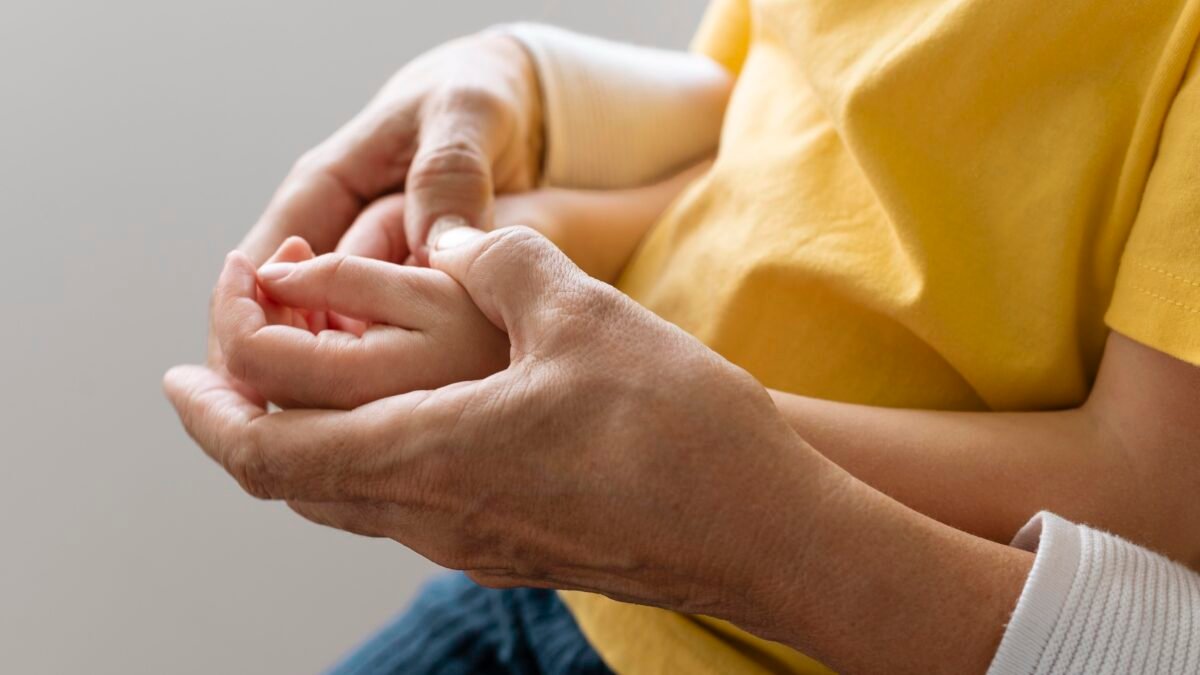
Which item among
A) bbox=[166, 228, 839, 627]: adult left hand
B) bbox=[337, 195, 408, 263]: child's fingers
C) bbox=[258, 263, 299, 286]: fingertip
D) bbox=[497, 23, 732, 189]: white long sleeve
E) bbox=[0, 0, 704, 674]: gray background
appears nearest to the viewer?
bbox=[166, 228, 839, 627]: adult left hand

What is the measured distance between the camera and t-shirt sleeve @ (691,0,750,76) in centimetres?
80

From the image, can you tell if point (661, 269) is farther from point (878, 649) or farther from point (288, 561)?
point (288, 561)

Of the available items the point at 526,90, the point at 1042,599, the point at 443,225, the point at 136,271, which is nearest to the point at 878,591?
the point at 1042,599

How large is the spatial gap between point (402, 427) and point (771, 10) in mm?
363

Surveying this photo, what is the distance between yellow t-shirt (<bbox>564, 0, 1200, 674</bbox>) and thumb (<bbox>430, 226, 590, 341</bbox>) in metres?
0.16

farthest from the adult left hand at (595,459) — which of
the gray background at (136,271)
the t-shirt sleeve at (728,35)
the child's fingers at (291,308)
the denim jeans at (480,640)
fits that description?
the gray background at (136,271)

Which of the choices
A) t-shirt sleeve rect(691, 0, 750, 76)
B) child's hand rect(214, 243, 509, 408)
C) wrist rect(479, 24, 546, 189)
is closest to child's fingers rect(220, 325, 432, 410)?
child's hand rect(214, 243, 509, 408)

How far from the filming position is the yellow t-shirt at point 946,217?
0.48 meters

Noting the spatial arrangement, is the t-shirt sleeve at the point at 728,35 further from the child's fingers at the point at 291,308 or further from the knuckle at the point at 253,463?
the knuckle at the point at 253,463

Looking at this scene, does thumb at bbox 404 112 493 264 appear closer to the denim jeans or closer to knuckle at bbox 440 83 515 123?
knuckle at bbox 440 83 515 123

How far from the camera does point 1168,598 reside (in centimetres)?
46

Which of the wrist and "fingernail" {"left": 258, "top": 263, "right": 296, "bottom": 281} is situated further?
the wrist

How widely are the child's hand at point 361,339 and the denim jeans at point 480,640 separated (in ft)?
0.80

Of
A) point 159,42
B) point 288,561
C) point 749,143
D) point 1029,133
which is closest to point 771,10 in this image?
point 749,143
